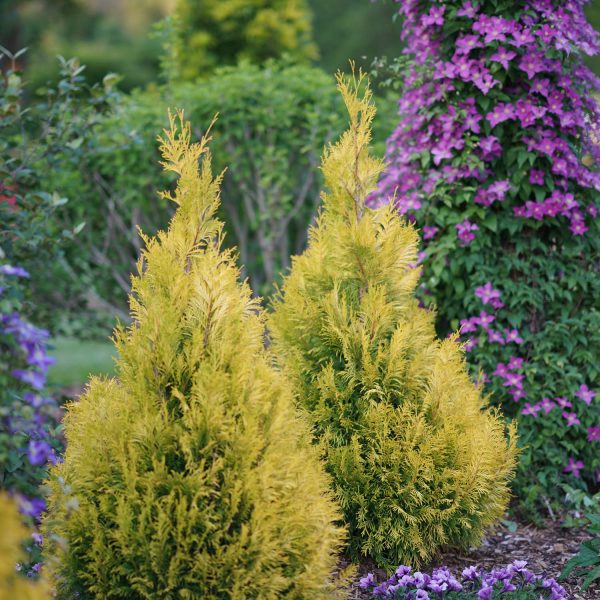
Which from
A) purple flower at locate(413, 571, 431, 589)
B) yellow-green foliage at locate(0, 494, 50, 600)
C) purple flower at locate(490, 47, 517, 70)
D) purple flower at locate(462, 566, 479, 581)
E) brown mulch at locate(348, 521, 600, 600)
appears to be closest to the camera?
yellow-green foliage at locate(0, 494, 50, 600)

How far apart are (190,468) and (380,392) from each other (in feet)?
→ 3.45

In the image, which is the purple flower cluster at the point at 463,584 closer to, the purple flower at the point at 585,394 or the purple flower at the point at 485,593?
the purple flower at the point at 485,593

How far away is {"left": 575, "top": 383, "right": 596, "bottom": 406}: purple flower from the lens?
4.15 m

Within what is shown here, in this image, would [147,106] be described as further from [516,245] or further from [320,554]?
[320,554]

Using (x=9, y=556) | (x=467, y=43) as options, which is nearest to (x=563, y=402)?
(x=467, y=43)

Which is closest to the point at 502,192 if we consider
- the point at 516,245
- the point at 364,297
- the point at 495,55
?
the point at 516,245

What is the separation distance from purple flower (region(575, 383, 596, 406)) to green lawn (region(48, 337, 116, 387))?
512 cm

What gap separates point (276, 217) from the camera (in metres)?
6.50

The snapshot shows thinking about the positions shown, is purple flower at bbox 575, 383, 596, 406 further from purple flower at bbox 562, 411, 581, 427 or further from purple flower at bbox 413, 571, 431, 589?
purple flower at bbox 413, 571, 431, 589

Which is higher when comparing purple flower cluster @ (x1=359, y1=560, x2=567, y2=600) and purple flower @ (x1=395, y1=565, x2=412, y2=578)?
purple flower @ (x1=395, y1=565, x2=412, y2=578)

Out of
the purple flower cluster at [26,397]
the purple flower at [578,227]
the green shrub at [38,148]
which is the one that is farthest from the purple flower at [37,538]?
the purple flower at [578,227]

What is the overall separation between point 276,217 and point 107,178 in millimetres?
1951

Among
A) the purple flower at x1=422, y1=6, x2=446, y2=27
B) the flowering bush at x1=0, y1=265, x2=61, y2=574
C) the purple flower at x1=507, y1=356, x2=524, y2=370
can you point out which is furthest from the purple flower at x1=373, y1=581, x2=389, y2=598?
the purple flower at x1=422, y1=6, x2=446, y2=27

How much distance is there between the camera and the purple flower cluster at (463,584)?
9.88 ft
